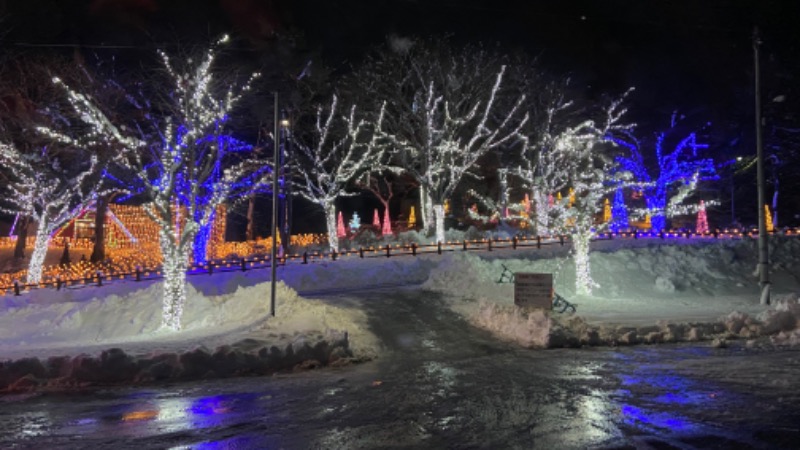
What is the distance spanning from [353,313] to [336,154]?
26026 millimetres

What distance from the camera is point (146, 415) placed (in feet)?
29.1

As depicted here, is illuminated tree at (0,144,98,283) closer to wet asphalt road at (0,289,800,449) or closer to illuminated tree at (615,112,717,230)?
wet asphalt road at (0,289,800,449)

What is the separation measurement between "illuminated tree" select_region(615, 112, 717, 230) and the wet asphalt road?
2931 cm

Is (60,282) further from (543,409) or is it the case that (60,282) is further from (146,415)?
(543,409)

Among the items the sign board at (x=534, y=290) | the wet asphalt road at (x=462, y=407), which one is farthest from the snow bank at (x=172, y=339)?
the sign board at (x=534, y=290)

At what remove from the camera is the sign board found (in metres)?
16.2

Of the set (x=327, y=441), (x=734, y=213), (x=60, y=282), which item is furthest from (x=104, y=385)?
(x=734, y=213)

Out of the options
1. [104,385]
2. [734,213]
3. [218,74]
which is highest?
[218,74]

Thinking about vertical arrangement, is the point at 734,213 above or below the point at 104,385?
above

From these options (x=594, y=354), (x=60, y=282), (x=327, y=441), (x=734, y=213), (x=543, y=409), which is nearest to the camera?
(x=327, y=441)

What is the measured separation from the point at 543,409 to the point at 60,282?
84.5 ft

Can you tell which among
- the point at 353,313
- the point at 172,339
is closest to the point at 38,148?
the point at 172,339

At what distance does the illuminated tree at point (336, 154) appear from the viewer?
36.6m

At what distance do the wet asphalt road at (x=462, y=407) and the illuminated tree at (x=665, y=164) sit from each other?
29.3m
